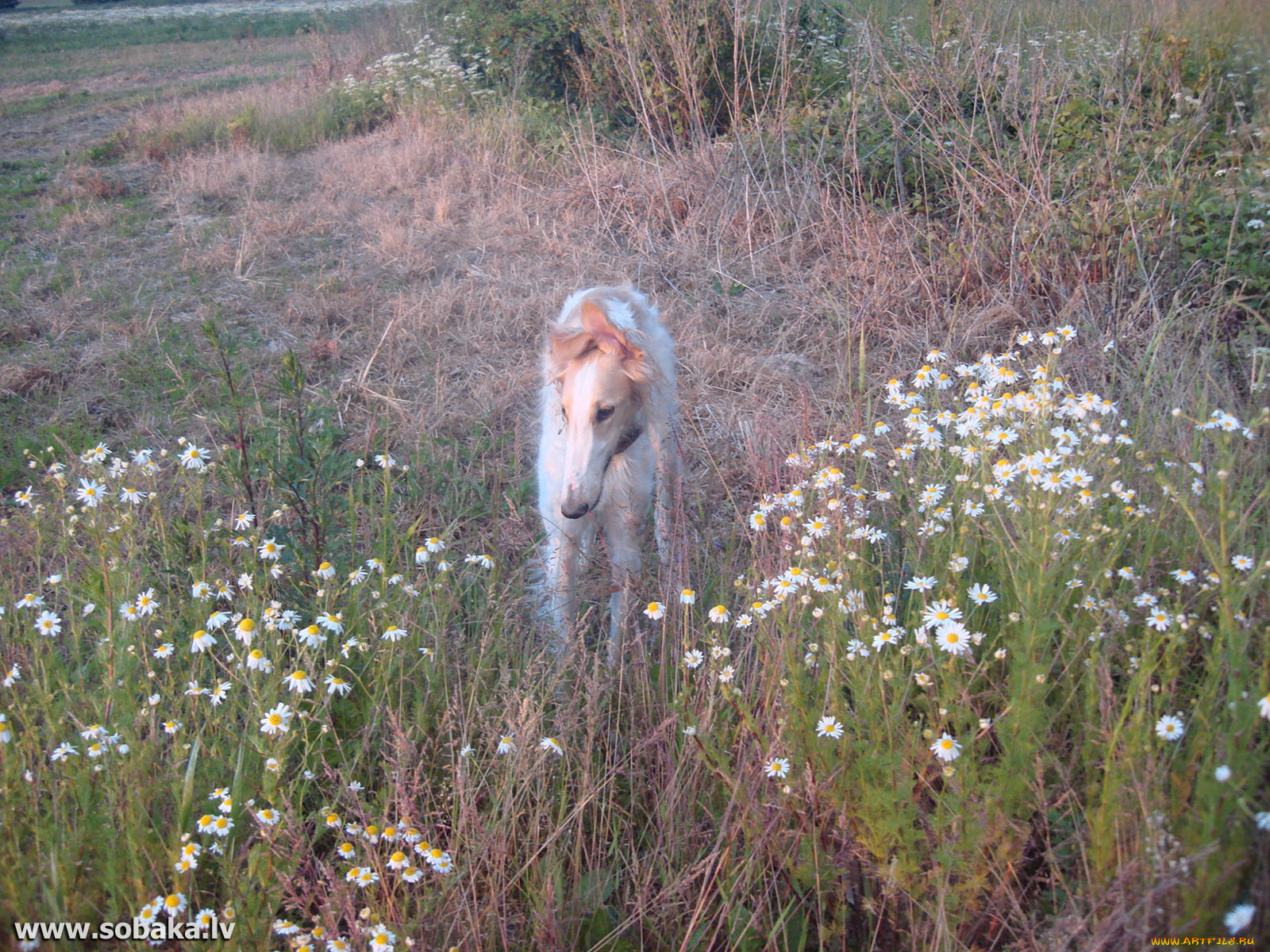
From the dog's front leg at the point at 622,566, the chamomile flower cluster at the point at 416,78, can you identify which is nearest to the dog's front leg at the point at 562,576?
the dog's front leg at the point at 622,566

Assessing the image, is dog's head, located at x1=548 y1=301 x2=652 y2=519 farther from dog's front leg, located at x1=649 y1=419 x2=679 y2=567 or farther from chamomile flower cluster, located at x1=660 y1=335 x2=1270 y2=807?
chamomile flower cluster, located at x1=660 y1=335 x2=1270 y2=807

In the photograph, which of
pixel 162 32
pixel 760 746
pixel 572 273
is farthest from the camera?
pixel 162 32

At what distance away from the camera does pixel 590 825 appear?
205 cm

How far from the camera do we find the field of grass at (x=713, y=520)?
1558 mm

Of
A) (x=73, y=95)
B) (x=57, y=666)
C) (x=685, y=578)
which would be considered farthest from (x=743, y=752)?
(x=73, y=95)

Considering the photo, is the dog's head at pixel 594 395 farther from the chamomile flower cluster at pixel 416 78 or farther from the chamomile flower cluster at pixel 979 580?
the chamomile flower cluster at pixel 416 78

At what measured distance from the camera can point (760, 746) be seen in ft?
6.13

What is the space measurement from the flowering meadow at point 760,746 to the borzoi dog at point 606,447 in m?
0.53

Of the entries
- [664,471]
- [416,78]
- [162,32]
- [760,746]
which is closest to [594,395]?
[664,471]

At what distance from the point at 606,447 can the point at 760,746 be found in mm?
1208

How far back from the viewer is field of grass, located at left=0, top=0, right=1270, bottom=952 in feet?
5.11

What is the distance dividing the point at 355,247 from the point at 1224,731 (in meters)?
6.61

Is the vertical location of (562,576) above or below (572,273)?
below

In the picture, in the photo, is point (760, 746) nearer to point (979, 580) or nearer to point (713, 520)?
point (979, 580)
